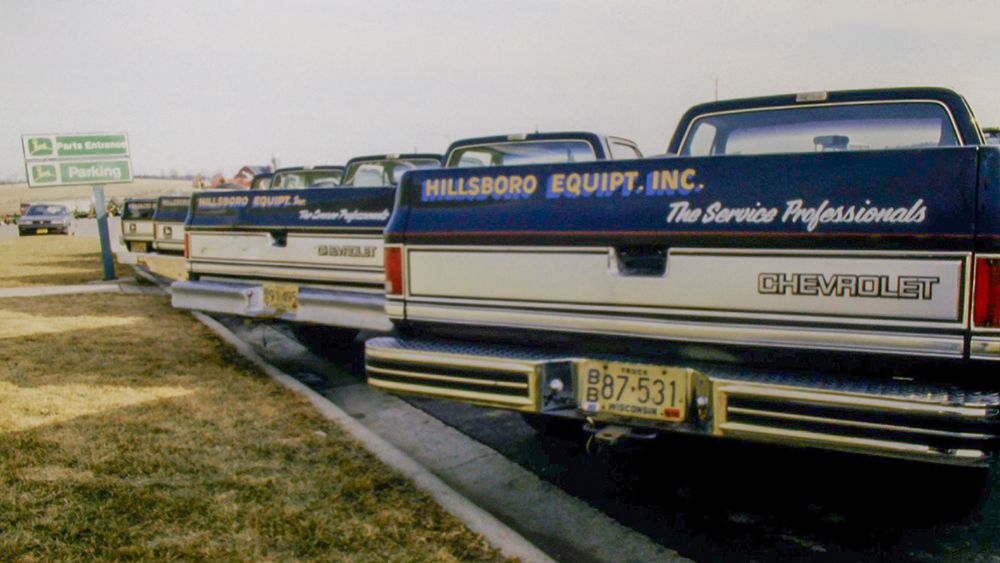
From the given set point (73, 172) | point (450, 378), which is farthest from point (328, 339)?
point (73, 172)

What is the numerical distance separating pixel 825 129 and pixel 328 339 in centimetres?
472

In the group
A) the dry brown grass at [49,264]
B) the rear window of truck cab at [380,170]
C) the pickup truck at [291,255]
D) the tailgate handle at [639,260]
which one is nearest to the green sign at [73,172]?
the dry brown grass at [49,264]

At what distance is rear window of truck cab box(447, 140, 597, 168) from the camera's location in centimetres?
550

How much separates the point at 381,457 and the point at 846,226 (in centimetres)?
245

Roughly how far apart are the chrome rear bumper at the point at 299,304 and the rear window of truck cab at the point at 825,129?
2.30m

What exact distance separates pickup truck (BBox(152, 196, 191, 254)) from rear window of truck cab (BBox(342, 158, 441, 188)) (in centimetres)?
250

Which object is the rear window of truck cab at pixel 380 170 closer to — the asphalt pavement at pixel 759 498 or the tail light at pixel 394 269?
the asphalt pavement at pixel 759 498

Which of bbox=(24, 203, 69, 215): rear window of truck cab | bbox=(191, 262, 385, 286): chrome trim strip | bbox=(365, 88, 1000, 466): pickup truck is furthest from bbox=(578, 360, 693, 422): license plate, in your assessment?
bbox=(24, 203, 69, 215): rear window of truck cab

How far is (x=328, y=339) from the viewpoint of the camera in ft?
23.5

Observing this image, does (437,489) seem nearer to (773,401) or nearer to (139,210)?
(773,401)

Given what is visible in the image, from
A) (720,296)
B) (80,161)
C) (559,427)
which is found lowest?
(559,427)

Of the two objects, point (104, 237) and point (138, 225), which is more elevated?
point (138, 225)

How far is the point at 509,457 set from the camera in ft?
13.8

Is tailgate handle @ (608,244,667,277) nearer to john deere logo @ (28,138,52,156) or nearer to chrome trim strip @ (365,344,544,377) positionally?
chrome trim strip @ (365,344,544,377)
